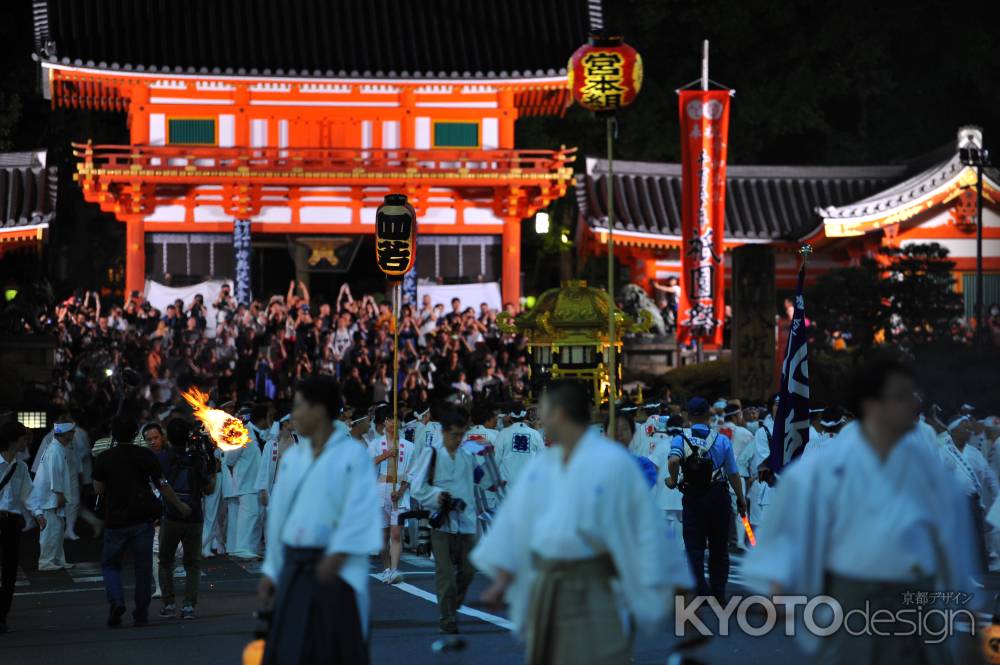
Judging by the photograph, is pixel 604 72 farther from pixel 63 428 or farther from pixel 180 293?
pixel 180 293

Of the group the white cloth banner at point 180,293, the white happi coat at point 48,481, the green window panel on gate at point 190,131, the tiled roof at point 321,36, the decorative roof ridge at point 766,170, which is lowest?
the white happi coat at point 48,481

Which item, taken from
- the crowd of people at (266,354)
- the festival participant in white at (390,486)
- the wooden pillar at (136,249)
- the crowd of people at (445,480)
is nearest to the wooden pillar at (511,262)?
the crowd of people at (445,480)

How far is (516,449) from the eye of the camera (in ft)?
51.2

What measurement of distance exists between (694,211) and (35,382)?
11526 millimetres

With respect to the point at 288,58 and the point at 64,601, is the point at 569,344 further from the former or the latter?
the point at 288,58

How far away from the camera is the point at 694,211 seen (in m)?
26.3

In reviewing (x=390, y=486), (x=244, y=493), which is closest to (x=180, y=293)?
(x=244, y=493)

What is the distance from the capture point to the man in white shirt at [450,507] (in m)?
10.8

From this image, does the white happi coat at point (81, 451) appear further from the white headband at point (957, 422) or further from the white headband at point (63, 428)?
the white headband at point (957, 422)

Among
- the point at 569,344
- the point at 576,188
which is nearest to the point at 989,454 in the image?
the point at 569,344

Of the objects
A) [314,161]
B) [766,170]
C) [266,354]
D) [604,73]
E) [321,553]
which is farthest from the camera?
[766,170]

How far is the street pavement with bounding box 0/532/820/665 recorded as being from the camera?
9.85 meters

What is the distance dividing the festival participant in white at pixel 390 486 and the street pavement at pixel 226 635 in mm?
296

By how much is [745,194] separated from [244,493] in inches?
747
